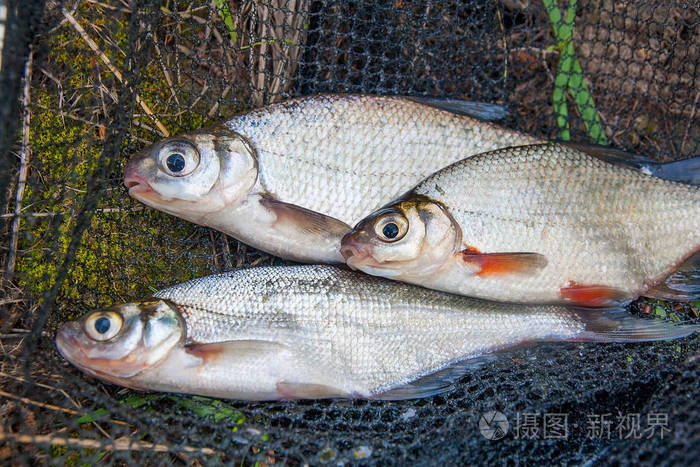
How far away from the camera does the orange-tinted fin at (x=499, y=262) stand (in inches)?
104

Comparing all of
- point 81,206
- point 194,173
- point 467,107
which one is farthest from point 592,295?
point 81,206

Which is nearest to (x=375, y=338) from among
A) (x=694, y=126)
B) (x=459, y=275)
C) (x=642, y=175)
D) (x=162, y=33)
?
(x=459, y=275)

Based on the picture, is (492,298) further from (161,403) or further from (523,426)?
(161,403)

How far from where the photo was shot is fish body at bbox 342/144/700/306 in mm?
2633

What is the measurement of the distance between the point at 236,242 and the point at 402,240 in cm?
110

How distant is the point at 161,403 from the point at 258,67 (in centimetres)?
196

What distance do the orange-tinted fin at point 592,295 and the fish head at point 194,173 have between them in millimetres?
1634

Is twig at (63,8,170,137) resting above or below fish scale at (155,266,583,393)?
above

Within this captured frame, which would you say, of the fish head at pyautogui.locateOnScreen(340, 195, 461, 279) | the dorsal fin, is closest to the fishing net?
the dorsal fin

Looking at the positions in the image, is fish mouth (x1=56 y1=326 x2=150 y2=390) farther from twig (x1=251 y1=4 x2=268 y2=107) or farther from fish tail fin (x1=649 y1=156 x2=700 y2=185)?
fish tail fin (x1=649 y1=156 x2=700 y2=185)

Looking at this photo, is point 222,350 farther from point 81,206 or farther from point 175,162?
point 81,206

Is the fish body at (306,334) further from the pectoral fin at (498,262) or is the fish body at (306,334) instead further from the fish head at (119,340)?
the pectoral fin at (498,262)

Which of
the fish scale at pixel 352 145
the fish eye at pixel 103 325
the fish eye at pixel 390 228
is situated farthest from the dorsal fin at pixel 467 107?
the fish eye at pixel 103 325

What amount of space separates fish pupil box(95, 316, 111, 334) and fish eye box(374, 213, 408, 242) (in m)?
1.27
